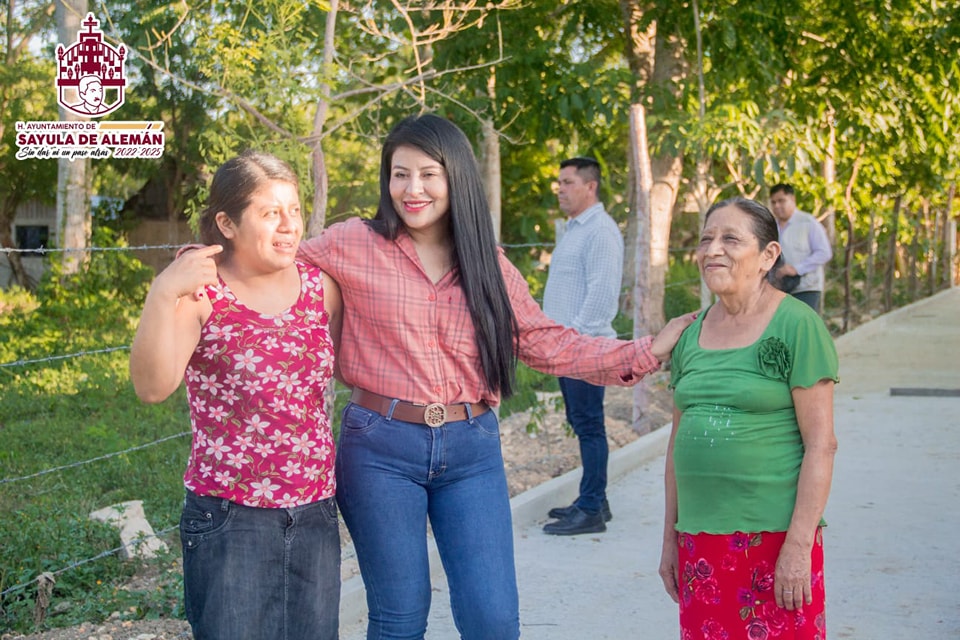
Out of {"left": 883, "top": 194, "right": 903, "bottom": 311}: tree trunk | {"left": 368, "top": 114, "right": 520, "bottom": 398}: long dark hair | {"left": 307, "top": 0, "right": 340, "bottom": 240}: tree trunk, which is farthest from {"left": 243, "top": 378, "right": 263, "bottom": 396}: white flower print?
{"left": 883, "top": 194, "right": 903, "bottom": 311}: tree trunk

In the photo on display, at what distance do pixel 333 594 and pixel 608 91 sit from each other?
833 cm

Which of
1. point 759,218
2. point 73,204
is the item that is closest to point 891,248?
point 73,204

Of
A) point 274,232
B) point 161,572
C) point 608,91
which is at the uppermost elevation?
point 608,91

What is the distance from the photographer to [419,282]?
3184mm

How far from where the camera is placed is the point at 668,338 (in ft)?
11.0

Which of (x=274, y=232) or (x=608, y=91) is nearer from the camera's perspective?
(x=274, y=232)

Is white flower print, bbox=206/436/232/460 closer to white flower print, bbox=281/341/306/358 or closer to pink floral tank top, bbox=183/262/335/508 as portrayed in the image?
pink floral tank top, bbox=183/262/335/508

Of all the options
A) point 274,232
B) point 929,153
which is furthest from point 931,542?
point 929,153

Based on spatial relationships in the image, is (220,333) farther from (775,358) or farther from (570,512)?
(570,512)

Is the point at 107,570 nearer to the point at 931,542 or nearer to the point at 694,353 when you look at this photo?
the point at 694,353

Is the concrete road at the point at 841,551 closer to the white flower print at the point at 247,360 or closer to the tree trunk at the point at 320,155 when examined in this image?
the tree trunk at the point at 320,155

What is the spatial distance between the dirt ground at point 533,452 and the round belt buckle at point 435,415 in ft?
6.07

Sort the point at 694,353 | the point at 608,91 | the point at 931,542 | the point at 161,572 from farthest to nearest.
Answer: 1. the point at 608,91
2. the point at 931,542
3. the point at 161,572
4. the point at 694,353

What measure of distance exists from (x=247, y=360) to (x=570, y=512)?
12.9 ft
